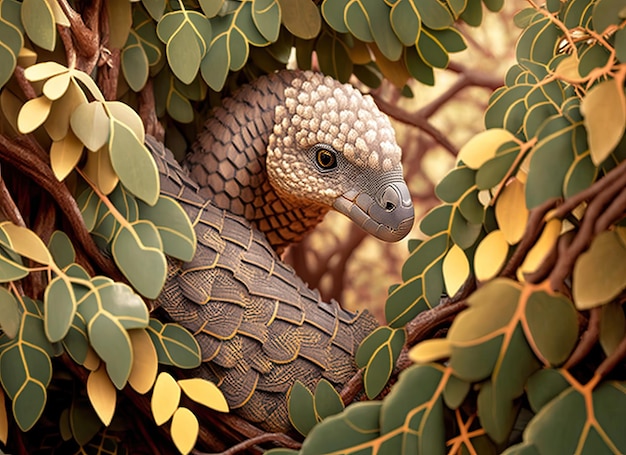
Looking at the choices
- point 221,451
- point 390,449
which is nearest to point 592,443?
point 390,449

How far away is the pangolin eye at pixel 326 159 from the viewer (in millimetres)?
657

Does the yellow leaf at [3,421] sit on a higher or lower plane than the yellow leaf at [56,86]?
lower

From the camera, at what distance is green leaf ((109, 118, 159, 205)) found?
57 centimetres

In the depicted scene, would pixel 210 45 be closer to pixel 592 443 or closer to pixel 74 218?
pixel 74 218

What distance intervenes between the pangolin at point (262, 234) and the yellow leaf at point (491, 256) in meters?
0.15

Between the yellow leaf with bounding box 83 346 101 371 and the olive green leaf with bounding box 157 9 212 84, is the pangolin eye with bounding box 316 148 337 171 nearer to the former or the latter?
the olive green leaf with bounding box 157 9 212 84

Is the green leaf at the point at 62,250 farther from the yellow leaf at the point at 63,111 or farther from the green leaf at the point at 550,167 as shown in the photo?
the green leaf at the point at 550,167

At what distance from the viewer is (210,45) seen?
681 mm

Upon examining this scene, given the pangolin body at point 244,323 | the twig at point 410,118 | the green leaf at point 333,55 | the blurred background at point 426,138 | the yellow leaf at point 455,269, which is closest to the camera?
the yellow leaf at point 455,269

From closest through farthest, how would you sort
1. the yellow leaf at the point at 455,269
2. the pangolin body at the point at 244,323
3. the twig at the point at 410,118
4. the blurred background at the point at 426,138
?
1. the yellow leaf at the point at 455,269
2. the pangolin body at the point at 244,323
3. the twig at the point at 410,118
4. the blurred background at the point at 426,138

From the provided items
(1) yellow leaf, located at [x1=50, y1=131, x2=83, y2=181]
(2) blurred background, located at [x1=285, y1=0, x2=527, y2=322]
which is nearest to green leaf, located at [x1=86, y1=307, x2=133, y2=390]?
(1) yellow leaf, located at [x1=50, y1=131, x2=83, y2=181]

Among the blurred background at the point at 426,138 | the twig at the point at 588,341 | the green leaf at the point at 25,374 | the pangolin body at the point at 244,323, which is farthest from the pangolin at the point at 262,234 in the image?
the blurred background at the point at 426,138

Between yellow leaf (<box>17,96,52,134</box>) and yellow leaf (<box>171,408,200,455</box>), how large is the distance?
0.24 metres

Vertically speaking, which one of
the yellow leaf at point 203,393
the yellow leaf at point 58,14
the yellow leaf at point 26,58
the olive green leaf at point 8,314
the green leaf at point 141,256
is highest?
the yellow leaf at point 58,14
